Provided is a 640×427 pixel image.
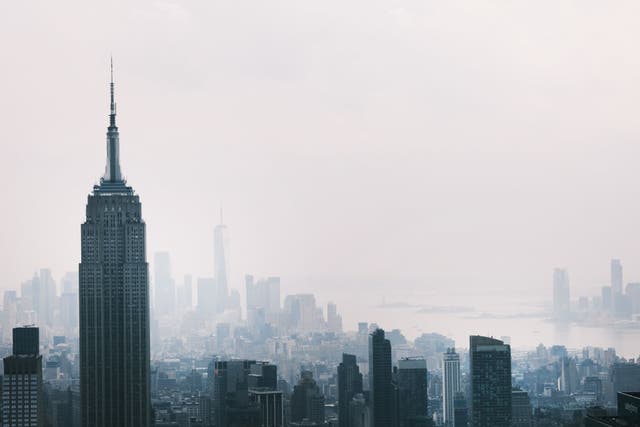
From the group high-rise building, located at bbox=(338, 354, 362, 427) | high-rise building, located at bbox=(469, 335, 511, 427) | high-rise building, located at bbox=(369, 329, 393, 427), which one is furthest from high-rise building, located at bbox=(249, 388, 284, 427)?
high-rise building, located at bbox=(469, 335, 511, 427)

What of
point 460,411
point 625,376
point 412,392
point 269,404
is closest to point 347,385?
point 412,392

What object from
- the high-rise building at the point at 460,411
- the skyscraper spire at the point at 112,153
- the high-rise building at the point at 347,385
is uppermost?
the skyscraper spire at the point at 112,153

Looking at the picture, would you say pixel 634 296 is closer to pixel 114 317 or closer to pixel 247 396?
pixel 247 396

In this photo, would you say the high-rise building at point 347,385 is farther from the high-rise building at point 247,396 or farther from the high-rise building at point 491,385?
the high-rise building at point 491,385

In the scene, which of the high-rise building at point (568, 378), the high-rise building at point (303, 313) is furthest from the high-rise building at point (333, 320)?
the high-rise building at point (568, 378)

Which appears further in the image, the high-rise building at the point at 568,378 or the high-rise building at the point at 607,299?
the high-rise building at the point at 568,378

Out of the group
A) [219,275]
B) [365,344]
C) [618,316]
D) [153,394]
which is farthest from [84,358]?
[618,316]

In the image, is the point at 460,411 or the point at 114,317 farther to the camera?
the point at 460,411

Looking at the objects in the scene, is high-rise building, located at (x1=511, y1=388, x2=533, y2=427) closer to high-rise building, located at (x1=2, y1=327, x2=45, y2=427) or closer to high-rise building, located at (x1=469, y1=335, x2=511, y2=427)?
high-rise building, located at (x1=469, y1=335, x2=511, y2=427)
